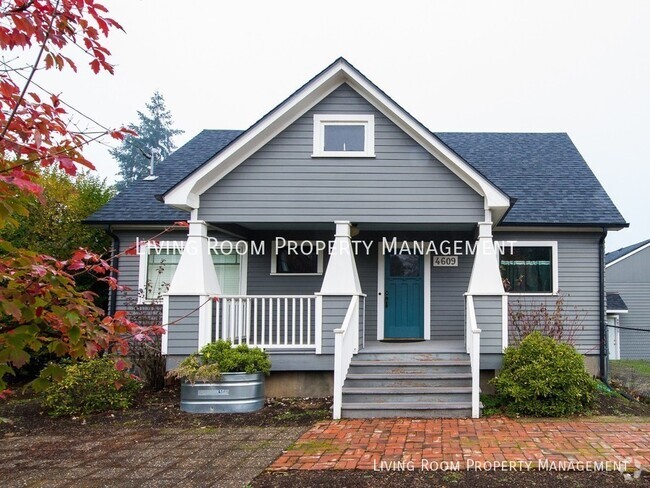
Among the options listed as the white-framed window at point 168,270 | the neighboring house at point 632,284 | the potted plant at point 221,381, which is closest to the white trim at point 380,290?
the white-framed window at point 168,270

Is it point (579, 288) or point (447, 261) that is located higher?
point (447, 261)

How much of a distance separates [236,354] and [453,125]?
5998 cm

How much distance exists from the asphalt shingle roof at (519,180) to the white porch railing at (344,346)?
366 cm

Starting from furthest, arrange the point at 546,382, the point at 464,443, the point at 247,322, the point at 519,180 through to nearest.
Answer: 1. the point at 519,180
2. the point at 247,322
3. the point at 546,382
4. the point at 464,443

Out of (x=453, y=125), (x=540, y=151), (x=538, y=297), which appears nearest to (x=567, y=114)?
(x=453, y=125)

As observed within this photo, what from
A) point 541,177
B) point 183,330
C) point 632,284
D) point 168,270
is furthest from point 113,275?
point 632,284

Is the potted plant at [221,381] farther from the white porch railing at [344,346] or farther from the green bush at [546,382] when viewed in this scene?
the green bush at [546,382]

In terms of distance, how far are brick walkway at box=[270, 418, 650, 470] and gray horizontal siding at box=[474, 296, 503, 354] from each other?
59.8 inches

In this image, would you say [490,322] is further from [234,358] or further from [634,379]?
[634,379]

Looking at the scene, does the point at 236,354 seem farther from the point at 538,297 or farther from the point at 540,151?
the point at 540,151

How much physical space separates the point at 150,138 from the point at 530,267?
4240 cm

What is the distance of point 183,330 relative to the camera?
29.0 ft

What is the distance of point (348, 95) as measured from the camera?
9.46 m

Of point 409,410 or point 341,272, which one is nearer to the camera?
point 409,410
